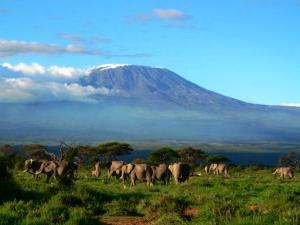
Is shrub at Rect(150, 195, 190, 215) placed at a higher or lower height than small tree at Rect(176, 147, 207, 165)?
higher

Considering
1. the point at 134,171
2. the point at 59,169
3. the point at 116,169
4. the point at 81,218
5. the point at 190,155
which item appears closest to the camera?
the point at 81,218

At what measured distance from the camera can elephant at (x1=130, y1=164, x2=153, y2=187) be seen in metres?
32.4

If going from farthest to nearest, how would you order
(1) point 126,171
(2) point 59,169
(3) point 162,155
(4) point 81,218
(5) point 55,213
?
(3) point 162,155 < (1) point 126,171 < (2) point 59,169 < (5) point 55,213 < (4) point 81,218

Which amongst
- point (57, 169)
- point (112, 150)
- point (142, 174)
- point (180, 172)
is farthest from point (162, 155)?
point (57, 169)

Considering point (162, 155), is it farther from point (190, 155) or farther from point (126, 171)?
point (126, 171)

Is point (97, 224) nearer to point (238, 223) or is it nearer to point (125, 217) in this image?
point (125, 217)

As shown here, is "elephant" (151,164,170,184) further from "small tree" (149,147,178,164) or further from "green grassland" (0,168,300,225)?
"small tree" (149,147,178,164)

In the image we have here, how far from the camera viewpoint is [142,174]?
1294 inches

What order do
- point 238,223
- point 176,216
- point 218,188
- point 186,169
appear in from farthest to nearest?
1. point 186,169
2. point 218,188
3. point 176,216
4. point 238,223

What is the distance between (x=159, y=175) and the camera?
1305 inches

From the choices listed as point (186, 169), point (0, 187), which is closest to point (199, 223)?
point (0, 187)

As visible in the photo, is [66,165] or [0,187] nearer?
[0,187]

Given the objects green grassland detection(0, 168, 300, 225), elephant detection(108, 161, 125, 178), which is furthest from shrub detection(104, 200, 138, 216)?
elephant detection(108, 161, 125, 178)

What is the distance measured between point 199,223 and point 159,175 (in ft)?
57.0
